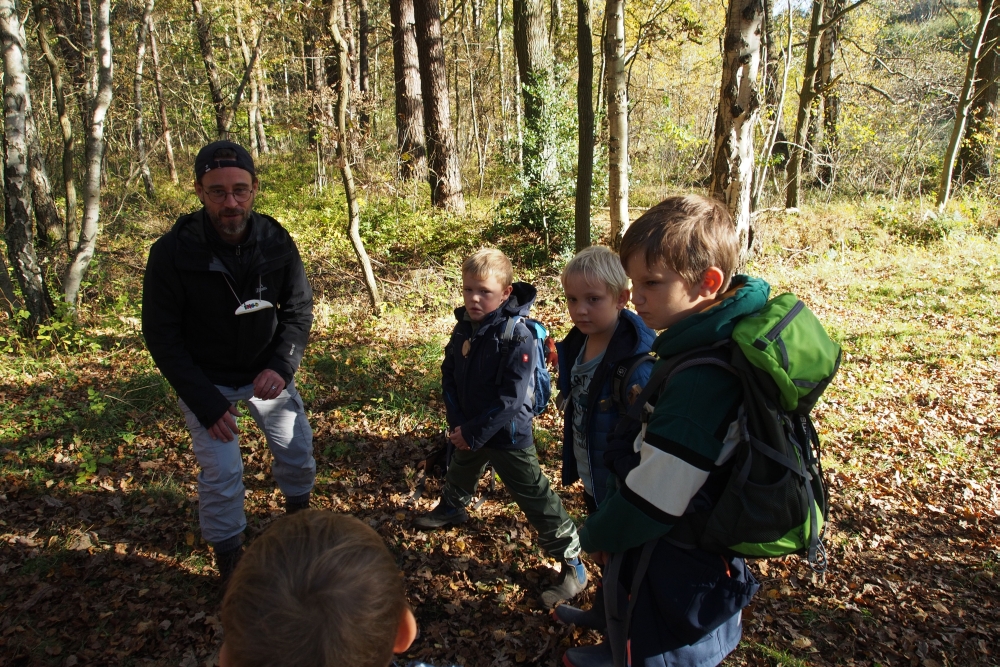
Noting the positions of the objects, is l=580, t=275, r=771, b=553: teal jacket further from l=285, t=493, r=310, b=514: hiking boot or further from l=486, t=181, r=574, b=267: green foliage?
l=486, t=181, r=574, b=267: green foliage

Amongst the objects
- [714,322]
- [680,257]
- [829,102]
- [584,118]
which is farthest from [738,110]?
[829,102]

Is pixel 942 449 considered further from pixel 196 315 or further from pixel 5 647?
pixel 5 647

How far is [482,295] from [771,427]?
5.90 feet

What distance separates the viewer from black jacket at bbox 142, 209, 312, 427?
121 inches

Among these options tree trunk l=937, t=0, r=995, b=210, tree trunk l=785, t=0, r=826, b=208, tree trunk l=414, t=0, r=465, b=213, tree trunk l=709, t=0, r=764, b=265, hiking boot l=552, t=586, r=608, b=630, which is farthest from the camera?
tree trunk l=785, t=0, r=826, b=208

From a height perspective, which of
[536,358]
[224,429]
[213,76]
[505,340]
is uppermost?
[213,76]

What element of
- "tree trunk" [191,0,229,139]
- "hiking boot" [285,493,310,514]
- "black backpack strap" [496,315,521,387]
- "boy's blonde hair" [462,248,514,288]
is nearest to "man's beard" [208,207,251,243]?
"boy's blonde hair" [462,248,514,288]

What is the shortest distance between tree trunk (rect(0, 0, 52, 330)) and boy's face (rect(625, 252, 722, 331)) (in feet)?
23.3

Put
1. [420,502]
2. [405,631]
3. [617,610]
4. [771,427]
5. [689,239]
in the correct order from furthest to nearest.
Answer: [420,502]
[617,610]
[689,239]
[771,427]
[405,631]

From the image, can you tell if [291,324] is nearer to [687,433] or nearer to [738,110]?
[687,433]

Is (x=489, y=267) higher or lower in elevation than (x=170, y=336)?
higher

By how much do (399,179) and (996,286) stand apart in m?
9.04

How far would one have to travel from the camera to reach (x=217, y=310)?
3.22 meters

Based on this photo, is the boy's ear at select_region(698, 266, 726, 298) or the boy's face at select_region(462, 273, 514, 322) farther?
the boy's face at select_region(462, 273, 514, 322)
